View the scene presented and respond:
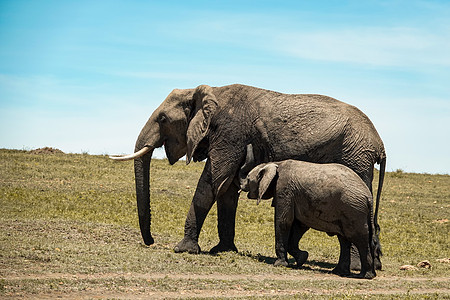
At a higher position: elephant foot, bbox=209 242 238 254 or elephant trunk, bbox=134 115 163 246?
elephant trunk, bbox=134 115 163 246

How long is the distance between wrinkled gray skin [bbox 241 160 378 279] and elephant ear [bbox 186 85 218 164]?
1820mm

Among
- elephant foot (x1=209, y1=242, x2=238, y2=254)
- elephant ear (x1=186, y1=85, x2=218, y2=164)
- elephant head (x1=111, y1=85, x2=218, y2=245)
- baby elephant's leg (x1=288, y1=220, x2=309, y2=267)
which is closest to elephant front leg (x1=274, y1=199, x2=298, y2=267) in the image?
baby elephant's leg (x1=288, y1=220, x2=309, y2=267)

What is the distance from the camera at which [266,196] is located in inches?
617

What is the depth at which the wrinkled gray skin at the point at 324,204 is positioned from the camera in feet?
45.9

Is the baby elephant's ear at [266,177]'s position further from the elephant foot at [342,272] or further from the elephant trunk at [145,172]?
the elephant trunk at [145,172]

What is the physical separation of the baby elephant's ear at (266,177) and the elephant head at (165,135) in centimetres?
209

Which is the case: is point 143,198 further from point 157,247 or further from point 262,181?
point 262,181

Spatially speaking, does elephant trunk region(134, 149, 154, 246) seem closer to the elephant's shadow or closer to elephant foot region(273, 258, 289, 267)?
the elephant's shadow

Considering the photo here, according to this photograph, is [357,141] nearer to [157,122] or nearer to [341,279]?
[341,279]

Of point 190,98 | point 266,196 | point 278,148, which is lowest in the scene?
point 266,196

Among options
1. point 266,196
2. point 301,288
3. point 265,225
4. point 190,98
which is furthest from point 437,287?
point 265,225

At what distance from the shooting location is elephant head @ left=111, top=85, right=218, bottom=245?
1672 cm

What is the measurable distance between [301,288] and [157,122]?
6.03m

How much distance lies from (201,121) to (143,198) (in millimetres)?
2374
